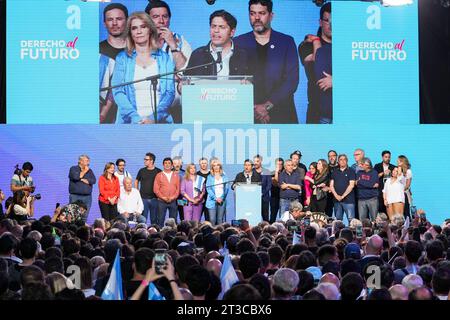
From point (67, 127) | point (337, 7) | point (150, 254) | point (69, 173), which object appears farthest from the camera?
point (337, 7)

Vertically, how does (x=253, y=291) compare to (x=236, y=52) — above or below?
below

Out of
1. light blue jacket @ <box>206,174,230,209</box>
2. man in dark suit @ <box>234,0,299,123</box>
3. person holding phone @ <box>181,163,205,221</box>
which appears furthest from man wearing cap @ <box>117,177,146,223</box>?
man in dark suit @ <box>234,0,299,123</box>

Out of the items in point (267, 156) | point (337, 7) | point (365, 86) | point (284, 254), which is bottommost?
point (284, 254)

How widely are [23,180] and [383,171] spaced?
23.3 feet

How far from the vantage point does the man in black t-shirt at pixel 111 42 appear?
21141 mm

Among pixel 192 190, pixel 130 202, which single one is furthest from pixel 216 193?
pixel 130 202

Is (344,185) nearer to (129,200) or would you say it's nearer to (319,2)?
(129,200)

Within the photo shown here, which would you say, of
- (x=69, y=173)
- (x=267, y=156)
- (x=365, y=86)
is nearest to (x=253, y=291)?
A: (x=69, y=173)

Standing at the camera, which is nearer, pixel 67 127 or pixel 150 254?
pixel 150 254

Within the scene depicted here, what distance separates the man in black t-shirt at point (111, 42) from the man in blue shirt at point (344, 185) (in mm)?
5094

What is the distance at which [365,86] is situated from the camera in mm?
21688
